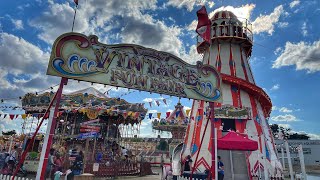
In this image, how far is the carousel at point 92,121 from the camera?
2039 cm

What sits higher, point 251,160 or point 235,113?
point 235,113

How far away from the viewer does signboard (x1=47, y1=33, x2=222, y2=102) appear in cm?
859

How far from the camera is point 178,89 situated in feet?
35.6

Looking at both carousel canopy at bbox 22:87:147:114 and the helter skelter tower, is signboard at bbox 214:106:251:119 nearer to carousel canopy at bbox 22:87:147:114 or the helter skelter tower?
the helter skelter tower

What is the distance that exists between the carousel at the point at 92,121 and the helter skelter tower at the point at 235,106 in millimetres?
5650

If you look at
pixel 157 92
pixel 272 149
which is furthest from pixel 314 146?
pixel 157 92

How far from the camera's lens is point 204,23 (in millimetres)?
12516

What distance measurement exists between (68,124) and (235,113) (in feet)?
53.8

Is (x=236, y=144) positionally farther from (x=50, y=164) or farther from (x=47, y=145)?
(x=50, y=164)

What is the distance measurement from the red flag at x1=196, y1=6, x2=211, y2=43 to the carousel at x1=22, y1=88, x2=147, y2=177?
35.0 ft

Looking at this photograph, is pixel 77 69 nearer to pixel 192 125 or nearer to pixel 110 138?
pixel 192 125

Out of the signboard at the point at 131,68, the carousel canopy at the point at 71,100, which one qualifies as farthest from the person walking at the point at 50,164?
the carousel canopy at the point at 71,100

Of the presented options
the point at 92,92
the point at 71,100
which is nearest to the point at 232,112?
the point at 92,92

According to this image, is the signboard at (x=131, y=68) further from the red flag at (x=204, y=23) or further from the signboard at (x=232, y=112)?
the signboard at (x=232, y=112)
